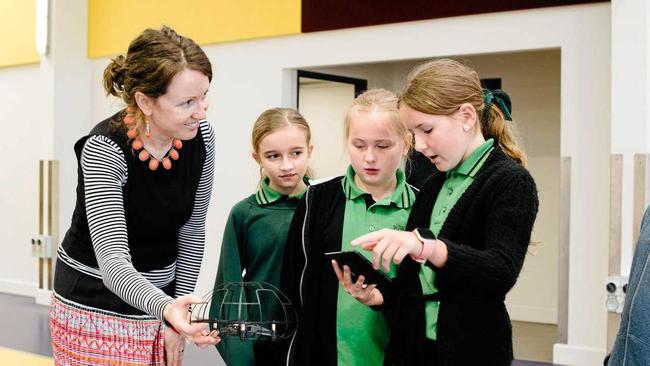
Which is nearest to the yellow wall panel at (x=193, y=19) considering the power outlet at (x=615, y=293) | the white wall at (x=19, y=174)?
the white wall at (x=19, y=174)

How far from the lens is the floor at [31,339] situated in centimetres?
645

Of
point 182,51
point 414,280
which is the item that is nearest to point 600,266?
point 414,280

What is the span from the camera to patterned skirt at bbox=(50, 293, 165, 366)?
2230mm

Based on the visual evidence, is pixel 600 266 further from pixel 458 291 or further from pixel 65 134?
pixel 65 134

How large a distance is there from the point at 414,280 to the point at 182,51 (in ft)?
2.79

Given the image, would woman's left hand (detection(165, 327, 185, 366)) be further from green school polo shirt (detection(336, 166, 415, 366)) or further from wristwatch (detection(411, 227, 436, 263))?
wristwatch (detection(411, 227, 436, 263))

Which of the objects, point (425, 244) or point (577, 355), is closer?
point (425, 244)

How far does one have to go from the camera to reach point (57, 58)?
31.8 feet

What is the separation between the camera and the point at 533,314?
9.27m

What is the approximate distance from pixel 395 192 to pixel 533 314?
714 centimetres

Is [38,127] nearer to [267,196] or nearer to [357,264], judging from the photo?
[267,196]

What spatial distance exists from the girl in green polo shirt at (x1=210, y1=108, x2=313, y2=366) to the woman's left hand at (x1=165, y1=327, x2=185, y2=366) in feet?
1.60

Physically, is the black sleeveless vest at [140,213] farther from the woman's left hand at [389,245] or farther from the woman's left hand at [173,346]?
the woman's left hand at [389,245]

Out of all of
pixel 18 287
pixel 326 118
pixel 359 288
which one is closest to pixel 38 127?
pixel 18 287
